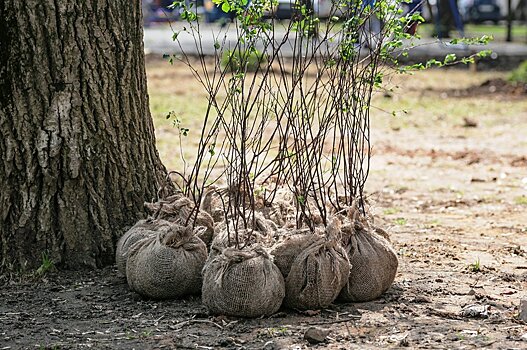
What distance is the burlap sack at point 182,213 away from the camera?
5230mm

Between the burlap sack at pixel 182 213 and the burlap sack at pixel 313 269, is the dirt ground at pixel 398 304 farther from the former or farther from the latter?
the burlap sack at pixel 182 213

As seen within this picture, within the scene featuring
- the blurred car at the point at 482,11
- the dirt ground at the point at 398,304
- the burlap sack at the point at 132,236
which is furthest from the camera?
the blurred car at the point at 482,11

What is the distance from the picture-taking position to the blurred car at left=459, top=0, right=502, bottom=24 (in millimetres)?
40188

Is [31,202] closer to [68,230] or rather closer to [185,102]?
[68,230]

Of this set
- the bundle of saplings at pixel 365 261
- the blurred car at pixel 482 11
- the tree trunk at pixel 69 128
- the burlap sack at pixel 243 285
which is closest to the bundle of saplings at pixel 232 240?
the burlap sack at pixel 243 285

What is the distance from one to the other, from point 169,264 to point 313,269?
0.76 m

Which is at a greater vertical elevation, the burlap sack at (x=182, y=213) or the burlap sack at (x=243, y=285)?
the burlap sack at (x=182, y=213)

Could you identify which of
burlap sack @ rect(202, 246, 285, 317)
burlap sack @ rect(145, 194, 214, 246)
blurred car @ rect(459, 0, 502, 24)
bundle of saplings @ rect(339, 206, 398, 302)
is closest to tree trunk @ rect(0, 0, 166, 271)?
burlap sack @ rect(145, 194, 214, 246)

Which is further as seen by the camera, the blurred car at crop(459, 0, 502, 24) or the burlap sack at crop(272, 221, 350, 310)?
the blurred car at crop(459, 0, 502, 24)

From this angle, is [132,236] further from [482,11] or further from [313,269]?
[482,11]

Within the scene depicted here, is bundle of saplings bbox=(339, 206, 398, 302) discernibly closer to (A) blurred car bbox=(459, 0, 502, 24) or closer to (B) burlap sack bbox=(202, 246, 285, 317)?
(B) burlap sack bbox=(202, 246, 285, 317)

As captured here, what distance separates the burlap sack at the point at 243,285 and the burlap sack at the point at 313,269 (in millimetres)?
91

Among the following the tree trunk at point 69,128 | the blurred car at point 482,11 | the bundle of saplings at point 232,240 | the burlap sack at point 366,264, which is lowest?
the blurred car at point 482,11

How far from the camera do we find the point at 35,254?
5426mm
